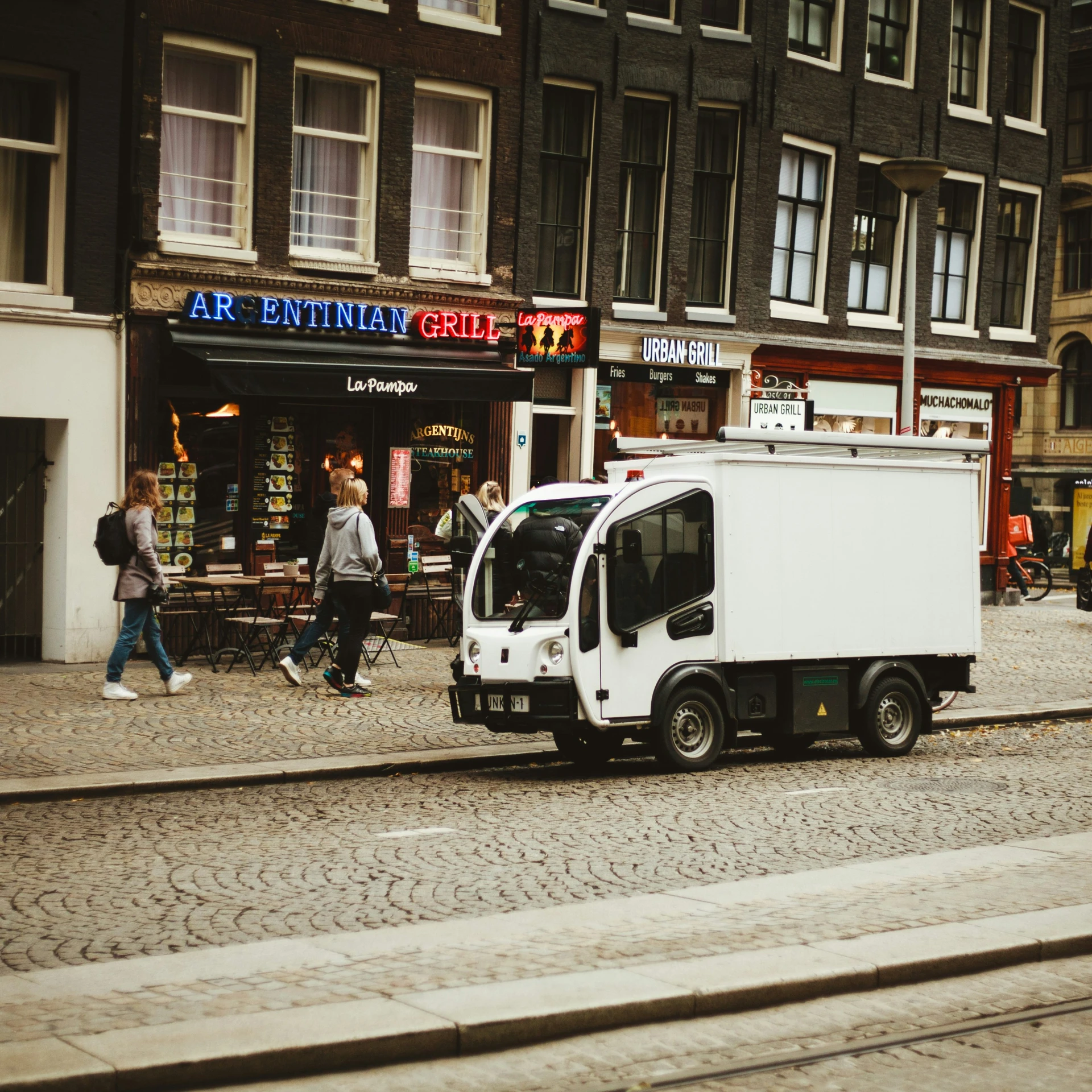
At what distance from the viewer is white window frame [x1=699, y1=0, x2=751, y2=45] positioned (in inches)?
997

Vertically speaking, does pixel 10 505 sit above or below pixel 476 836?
above

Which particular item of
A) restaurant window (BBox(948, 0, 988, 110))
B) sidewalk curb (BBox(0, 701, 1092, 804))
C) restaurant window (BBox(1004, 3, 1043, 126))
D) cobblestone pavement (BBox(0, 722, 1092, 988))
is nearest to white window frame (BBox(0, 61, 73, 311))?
sidewalk curb (BBox(0, 701, 1092, 804))

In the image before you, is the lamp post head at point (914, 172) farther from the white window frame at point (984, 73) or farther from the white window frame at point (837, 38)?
the white window frame at point (984, 73)

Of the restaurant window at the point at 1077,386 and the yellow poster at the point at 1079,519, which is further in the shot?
the restaurant window at the point at 1077,386

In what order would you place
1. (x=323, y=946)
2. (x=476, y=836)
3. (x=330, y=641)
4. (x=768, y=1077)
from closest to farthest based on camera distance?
(x=768, y=1077)
(x=323, y=946)
(x=476, y=836)
(x=330, y=641)

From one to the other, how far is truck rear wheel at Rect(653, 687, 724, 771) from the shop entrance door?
923 cm

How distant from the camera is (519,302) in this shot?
906 inches

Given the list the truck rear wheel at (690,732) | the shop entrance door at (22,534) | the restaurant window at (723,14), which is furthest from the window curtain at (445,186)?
the truck rear wheel at (690,732)

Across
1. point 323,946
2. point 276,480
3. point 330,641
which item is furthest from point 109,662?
point 323,946

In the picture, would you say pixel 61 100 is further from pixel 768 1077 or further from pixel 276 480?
pixel 768 1077

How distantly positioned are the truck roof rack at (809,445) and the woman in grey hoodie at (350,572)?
2570 mm

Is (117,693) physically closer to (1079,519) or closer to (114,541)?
(114,541)

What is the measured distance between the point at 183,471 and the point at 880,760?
9696 mm

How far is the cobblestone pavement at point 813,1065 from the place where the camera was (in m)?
5.68
